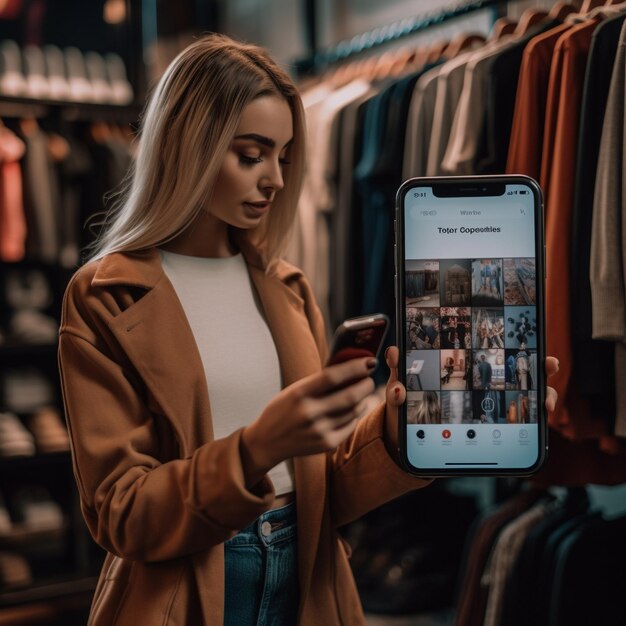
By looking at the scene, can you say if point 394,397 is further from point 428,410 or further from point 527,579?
point 527,579

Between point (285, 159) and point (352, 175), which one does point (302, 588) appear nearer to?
point (285, 159)

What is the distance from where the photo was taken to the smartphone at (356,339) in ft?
2.58

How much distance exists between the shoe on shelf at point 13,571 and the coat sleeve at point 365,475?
2.06 meters

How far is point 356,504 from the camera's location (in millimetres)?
1133

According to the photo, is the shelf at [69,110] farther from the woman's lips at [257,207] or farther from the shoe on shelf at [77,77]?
the woman's lips at [257,207]

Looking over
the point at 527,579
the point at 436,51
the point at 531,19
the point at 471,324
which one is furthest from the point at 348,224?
the point at 471,324

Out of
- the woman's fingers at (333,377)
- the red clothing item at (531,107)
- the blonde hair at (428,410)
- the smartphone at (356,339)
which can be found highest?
the red clothing item at (531,107)

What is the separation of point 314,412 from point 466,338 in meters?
0.31

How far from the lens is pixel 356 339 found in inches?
31.7

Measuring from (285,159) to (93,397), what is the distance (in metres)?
0.43

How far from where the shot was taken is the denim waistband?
3.47 feet

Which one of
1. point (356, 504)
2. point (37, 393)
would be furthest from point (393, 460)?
point (37, 393)

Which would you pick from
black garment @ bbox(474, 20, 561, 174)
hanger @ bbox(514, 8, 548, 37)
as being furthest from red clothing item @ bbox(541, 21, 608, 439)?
hanger @ bbox(514, 8, 548, 37)

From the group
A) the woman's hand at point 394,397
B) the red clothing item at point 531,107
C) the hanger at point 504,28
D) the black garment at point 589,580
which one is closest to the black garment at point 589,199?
the red clothing item at point 531,107
